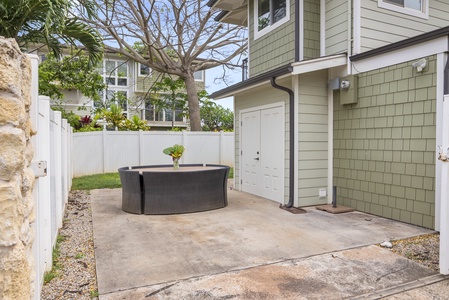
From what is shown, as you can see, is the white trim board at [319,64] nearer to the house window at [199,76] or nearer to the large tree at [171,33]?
the large tree at [171,33]

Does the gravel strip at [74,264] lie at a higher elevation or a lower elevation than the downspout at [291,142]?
lower

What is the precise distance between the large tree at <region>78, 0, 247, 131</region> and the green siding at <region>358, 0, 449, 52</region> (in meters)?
6.74

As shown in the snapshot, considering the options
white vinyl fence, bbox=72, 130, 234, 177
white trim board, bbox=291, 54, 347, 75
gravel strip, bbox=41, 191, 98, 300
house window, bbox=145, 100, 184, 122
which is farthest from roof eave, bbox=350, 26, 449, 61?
house window, bbox=145, 100, 184, 122

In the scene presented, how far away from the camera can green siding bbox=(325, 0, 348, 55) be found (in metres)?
6.02

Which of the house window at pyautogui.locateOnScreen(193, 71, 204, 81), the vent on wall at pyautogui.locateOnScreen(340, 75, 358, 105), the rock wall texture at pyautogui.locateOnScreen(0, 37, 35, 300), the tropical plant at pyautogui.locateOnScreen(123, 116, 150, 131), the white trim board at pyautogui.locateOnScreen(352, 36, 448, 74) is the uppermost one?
the house window at pyautogui.locateOnScreen(193, 71, 204, 81)

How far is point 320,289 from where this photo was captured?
2.88m

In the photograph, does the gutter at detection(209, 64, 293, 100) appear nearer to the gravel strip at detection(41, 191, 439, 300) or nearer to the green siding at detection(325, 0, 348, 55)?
the green siding at detection(325, 0, 348, 55)

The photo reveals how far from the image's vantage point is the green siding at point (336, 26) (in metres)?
6.02

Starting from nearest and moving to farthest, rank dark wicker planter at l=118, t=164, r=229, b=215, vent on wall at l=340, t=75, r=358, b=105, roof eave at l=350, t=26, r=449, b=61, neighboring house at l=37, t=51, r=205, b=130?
1. roof eave at l=350, t=26, r=449, b=61
2. dark wicker planter at l=118, t=164, r=229, b=215
3. vent on wall at l=340, t=75, r=358, b=105
4. neighboring house at l=37, t=51, r=205, b=130

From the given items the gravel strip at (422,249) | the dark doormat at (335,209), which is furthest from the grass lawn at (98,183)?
the gravel strip at (422,249)

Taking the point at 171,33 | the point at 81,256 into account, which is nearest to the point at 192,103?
the point at 171,33

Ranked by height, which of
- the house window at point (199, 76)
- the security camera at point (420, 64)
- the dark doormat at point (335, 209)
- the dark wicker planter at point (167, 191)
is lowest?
the dark doormat at point (335, 209)

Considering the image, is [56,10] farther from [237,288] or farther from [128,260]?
[237,288]

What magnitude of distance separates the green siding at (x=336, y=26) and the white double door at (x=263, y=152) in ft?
5.21
